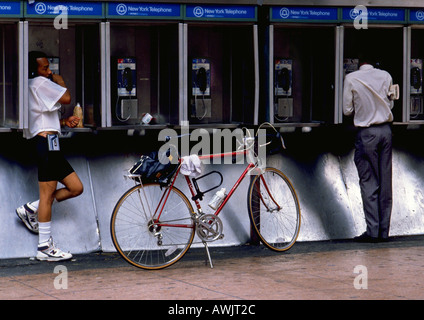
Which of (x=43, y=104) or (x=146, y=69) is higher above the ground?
(x=146, y=69)

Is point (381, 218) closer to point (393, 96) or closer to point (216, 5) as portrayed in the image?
point (393, 96)

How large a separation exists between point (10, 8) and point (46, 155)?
130 cm

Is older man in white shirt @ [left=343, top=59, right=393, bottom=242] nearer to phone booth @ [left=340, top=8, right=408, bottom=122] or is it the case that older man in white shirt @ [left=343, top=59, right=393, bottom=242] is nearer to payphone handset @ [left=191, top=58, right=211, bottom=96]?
phone booth @ [left=340, top=8, right=408, bottom=122]

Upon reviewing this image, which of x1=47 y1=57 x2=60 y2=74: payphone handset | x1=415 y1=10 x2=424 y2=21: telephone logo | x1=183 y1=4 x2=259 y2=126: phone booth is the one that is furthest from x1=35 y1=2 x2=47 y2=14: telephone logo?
x1=415 y1=10 x2=424 y2=21: telephone logo

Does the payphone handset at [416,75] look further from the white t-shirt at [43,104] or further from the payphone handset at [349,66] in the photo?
the white t-shirt at [43,104]

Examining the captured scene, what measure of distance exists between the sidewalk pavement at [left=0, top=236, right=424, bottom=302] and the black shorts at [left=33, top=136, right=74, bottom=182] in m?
0.73

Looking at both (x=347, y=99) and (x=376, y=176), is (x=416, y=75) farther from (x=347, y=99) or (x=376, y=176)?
(x=376, y=176)

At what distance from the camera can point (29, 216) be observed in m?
7.58

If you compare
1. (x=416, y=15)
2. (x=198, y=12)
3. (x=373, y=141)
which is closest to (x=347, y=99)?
(x=373, y=141)

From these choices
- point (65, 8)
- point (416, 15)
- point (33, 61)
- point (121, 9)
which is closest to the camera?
point (33, 61)

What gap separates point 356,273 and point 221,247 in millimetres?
1724
